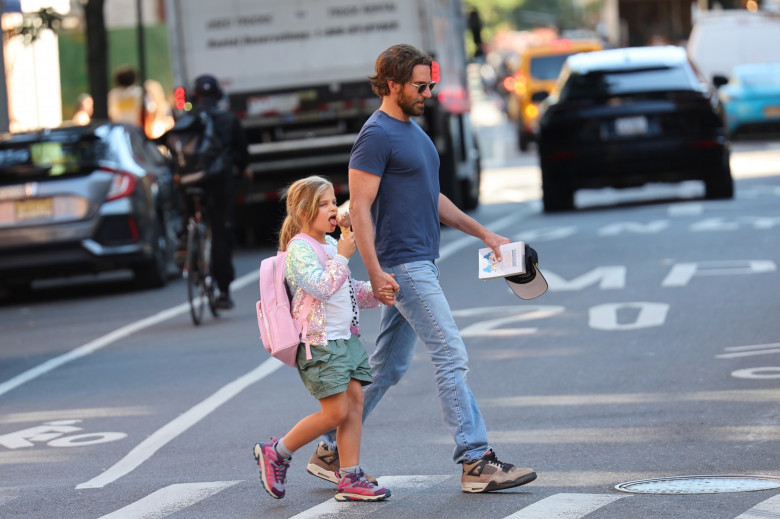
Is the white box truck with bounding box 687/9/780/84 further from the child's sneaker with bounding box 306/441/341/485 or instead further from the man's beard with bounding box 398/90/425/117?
the child's sneaker with bounding box 306/441/341/485

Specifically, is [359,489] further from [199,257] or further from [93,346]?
[199,257]

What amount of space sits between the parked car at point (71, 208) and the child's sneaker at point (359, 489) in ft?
29.1

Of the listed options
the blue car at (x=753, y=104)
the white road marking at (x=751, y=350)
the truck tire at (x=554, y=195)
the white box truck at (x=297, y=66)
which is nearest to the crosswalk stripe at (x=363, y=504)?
the white road marking at (x=751, y=350)

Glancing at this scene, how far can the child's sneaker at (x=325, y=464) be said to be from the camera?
700 cm

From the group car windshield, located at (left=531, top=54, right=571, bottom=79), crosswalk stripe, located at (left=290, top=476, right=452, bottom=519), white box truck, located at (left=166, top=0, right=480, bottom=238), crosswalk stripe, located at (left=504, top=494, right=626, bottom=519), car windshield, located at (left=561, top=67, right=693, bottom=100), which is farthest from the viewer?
car windshield, located at (left=531, top=54, right=571, bottom=79)

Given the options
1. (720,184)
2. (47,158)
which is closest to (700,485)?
(47,158)

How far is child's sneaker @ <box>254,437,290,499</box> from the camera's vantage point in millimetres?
6764

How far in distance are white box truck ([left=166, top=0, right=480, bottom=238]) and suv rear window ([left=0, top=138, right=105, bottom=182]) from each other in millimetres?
3274

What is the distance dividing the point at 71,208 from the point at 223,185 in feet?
8.51

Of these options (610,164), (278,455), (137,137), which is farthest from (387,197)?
(610,164)

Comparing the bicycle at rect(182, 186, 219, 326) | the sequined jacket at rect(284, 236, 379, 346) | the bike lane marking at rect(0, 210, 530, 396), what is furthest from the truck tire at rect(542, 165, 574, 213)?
the sequined jacket at rect(284, 236, 379, 346)

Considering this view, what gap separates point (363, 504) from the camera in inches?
264

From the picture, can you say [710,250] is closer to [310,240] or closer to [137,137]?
[137,137]

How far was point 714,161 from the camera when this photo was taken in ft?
65.8
